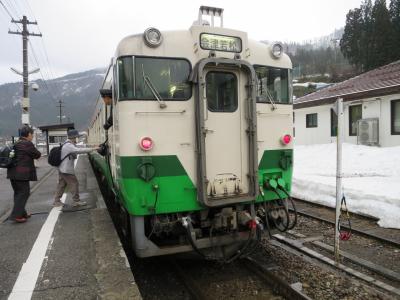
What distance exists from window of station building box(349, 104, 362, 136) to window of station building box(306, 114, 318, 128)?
2.78m

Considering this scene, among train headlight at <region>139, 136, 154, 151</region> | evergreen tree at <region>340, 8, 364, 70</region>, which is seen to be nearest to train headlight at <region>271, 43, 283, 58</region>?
train headlight at <region>139, 136, 154, 151</region>

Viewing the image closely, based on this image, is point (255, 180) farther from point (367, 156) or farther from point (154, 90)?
point (367, 156)

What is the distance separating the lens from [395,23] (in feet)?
104

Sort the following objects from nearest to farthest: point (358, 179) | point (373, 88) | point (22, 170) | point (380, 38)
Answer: point (22, 170)
point (358, 179)
point (373, 88)
point (380, 38)

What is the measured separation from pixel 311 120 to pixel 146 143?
19.3m

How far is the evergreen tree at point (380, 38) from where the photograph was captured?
102 feet

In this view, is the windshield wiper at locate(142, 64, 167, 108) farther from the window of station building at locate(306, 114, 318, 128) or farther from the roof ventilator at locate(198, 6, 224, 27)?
the window of station building at locate(306, 114, 318, 128)

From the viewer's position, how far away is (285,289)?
4570 millimetres

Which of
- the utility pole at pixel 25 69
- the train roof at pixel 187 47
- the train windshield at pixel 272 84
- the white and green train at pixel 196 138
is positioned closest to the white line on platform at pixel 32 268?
the white and green train at pixel 196 138

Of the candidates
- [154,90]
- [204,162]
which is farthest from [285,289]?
[154,90]

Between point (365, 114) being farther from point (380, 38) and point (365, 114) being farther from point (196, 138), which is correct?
point (380, 38)

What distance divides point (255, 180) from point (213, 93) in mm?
1254

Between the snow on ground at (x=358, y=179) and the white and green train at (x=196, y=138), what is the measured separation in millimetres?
3793

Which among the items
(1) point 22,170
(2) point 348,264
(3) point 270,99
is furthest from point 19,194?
(2) point 348,264
